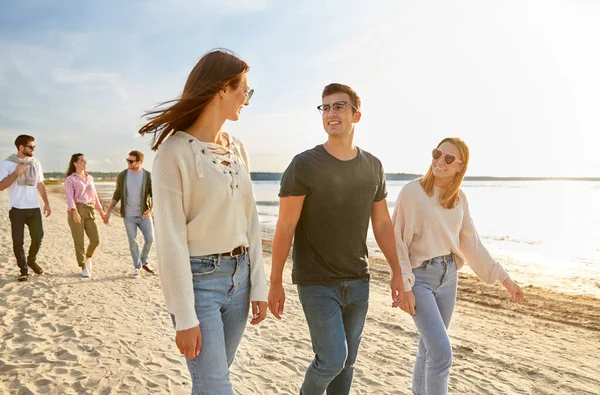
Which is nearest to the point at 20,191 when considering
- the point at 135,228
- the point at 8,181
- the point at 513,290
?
the point at 8,181

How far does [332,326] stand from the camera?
280 cm

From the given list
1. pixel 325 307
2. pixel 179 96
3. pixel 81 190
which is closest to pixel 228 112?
pixel 179 96

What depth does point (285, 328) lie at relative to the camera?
6.32 meters

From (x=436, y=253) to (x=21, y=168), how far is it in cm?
701

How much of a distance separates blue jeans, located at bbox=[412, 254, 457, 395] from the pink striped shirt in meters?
6.76

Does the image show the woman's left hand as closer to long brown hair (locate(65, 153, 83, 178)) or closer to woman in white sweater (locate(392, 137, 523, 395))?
woman in white sweater (locate(392, 137, 523, 395))

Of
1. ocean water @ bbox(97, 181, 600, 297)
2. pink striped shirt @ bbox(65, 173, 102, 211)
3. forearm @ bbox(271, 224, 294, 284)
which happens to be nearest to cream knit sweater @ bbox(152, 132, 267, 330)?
→ forearm @ bbox(271, 224, 294, 284)

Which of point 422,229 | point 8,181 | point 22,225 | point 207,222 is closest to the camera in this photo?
point 207,222

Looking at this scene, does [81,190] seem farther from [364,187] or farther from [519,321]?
[519,321]

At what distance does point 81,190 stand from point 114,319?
127 inches

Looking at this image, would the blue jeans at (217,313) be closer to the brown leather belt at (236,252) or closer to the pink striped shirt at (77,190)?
the brown leather belt at (236,252)

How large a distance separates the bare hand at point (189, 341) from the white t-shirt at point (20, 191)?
269 inches

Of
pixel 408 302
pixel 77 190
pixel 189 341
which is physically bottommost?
pixel 408 302

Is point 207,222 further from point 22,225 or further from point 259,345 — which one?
point 22,225
